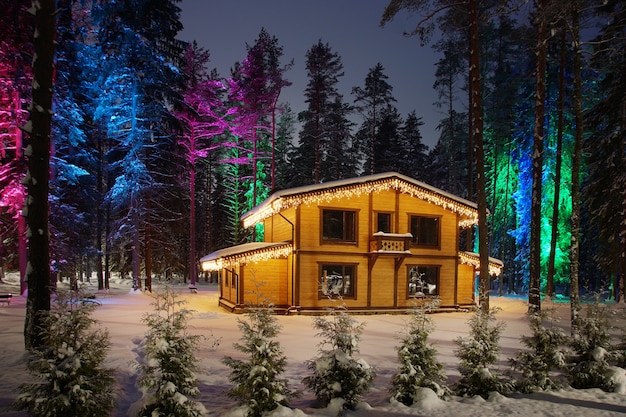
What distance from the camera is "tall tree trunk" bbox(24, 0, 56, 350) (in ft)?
28.6

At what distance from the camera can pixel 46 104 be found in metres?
9.03

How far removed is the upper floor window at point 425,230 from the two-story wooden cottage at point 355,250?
0.18 ft

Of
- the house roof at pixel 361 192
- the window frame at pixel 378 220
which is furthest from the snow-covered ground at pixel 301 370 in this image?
the house roof at pixel 361 192

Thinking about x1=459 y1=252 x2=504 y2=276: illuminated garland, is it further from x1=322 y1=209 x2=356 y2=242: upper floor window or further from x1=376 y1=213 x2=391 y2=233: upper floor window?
x1=322 y1=209 x2=356 y2=242: upper floor window

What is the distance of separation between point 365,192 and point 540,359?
1359 centimetres

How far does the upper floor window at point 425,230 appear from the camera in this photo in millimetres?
22500

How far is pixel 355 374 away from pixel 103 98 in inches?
871

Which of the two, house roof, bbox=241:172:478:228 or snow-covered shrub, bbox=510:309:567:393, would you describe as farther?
house roof, bbox=241:172:478:228

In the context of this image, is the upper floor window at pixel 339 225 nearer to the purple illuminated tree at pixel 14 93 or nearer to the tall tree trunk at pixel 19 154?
the purple illuminated tree at pixel 14 93

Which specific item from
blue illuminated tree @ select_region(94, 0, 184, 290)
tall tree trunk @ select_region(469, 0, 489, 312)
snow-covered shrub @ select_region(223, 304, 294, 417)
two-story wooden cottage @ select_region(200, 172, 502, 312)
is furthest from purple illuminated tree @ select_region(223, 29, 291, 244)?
snow-covered shrub @ select_region(223, 304, 294, 417)

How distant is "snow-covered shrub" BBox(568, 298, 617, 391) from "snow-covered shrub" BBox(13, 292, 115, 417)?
29.3 feet

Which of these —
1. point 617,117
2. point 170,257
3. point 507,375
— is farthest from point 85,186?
point 617,117

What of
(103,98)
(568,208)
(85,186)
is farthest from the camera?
(85,186)

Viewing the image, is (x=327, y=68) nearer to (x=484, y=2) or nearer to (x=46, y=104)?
(x=484, y=2)
